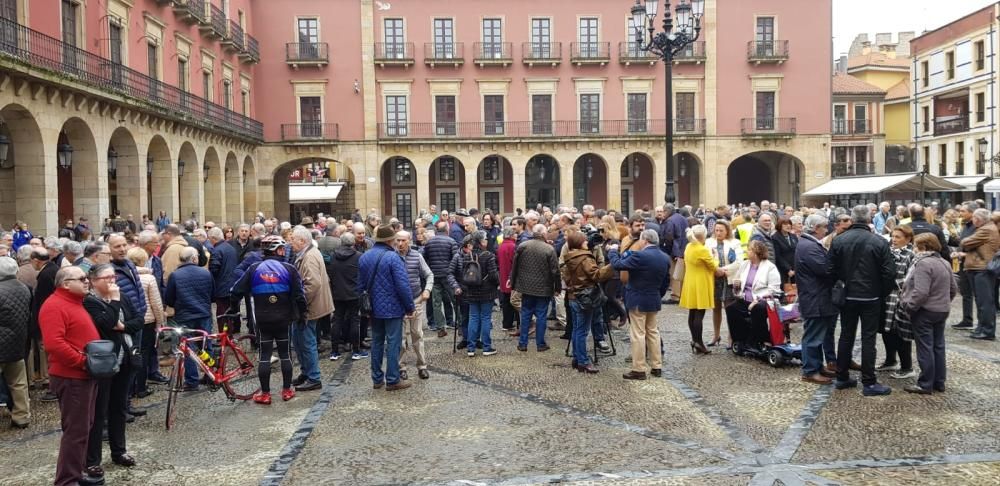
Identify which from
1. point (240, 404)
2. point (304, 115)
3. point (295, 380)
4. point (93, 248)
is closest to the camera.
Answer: point (93, 248)

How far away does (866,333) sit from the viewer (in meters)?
7.51

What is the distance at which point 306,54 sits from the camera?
35.4 m

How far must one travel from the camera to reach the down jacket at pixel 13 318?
22.8 ft

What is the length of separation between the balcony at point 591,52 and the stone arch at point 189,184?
1787 cm

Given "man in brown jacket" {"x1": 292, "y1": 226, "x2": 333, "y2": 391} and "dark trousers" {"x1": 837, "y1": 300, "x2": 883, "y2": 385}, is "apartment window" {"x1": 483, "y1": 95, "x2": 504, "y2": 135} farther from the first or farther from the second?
"dark trousers" {"x1": 837, "y1": 300, "x2": 883, "y2": 385}

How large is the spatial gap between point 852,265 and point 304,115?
31.6 m

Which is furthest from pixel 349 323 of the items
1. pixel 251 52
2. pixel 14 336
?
pixel 251 52

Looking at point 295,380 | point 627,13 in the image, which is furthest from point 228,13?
point 295,380

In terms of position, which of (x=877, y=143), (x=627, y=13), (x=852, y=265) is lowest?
(x=852, y=265)

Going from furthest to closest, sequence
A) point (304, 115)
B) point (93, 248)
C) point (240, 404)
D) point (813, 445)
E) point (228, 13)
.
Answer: point (304, 115) → point (228, 13) → point (240, 404) → point (93, 248) → point (813, 445)

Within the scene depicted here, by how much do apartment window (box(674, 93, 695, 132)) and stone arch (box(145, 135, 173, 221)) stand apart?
22489 mm

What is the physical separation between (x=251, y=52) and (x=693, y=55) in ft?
65.5

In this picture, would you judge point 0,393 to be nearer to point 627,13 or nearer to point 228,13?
point 228,13

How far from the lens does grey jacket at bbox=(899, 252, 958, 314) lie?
7.38 m
